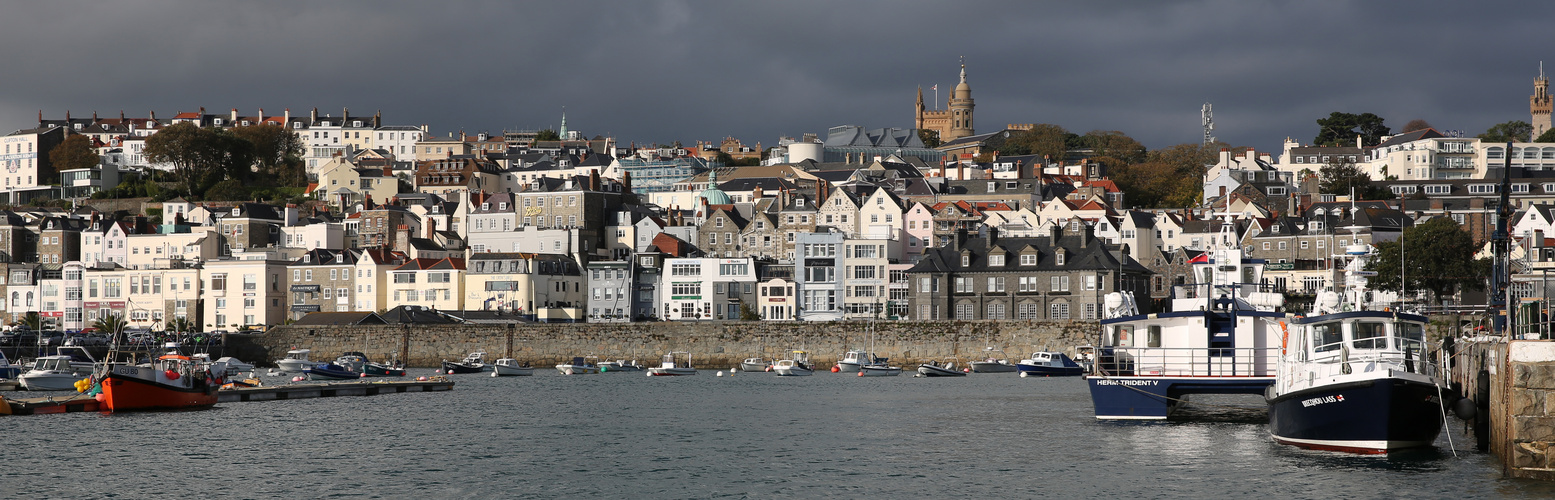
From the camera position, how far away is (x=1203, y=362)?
37.4 meters

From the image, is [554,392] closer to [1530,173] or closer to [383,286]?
[383,286]

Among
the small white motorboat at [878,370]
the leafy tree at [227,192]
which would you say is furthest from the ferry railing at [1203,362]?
the leafy tree at [227,192]

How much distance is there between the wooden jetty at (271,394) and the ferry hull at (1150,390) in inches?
1173

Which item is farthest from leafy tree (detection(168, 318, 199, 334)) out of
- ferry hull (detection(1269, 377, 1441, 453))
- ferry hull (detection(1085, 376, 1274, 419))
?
ferry hull (detection(1269, 377, 1441, 453))

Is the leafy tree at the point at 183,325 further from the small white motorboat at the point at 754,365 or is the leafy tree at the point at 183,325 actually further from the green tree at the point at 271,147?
the green tree at the point at 271,147

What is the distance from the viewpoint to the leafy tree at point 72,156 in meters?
146

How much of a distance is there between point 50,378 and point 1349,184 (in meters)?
93.0

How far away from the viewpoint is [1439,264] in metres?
74.7

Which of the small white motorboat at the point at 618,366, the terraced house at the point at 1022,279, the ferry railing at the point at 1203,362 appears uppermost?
the terraced house at the point at 1022,279

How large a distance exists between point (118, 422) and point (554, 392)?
61.8 feet

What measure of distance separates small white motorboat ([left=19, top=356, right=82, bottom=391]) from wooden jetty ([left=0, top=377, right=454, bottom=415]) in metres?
3.87

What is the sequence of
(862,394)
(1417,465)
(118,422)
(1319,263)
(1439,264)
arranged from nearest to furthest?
(1417,465)
(118,422)
(862,394)
(1439,264)
(1319,263)

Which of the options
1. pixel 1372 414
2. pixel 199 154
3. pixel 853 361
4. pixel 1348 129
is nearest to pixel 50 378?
pixel 853 361

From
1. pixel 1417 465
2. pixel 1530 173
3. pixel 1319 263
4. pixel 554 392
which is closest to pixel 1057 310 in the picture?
pixel 1319 263
